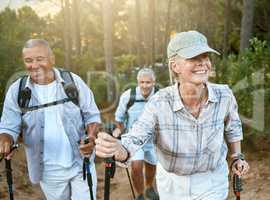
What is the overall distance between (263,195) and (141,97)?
2363 mm

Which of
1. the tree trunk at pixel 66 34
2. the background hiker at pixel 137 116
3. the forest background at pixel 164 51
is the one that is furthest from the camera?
the tree trunk at pixel 66 34

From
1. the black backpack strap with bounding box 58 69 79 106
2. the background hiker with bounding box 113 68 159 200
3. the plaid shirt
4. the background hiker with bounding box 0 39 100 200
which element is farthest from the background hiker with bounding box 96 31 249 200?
the background hiker with bounding box 113 68 159 200

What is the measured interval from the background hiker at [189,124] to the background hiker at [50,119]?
945mm

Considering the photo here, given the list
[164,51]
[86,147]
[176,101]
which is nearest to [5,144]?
[86,147]

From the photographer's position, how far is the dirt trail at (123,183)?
722cm

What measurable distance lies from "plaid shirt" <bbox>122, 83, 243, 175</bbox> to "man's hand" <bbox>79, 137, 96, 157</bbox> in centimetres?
85

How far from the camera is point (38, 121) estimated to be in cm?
389

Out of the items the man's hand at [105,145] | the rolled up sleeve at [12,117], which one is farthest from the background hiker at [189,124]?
the rolled up sleeve at [12,117]

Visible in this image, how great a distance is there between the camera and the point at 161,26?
44250mm

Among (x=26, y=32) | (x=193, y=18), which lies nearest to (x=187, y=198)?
(x=26, y=32)

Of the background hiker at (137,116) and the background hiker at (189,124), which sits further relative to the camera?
the background hiker at (137,116)

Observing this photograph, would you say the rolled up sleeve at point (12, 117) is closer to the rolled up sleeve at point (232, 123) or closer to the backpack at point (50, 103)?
the backpack at point (50, 103)

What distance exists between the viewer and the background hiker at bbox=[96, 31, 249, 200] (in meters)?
3.01

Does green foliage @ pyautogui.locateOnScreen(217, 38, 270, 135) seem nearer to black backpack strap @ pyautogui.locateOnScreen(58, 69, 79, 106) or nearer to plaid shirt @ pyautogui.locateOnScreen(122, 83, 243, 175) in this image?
black backpack strap @ pyautogui.locateOnScreen(58, 69, 79, 106)
